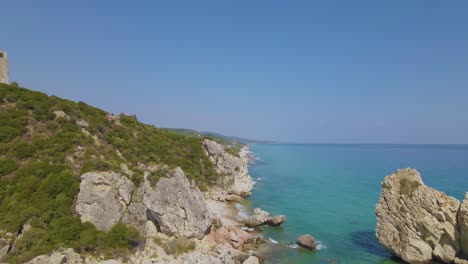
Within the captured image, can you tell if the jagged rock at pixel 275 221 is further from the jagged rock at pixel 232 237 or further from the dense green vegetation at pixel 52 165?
the dense green vegetation at pixel 52 165

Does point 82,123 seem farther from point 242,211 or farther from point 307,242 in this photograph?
point 307,242

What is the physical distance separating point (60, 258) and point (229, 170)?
34748 millimetres

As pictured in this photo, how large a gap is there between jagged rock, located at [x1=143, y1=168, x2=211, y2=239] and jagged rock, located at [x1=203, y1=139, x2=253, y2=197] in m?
22.7

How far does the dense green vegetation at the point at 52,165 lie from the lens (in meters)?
20.5

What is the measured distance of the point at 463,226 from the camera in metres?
21.3

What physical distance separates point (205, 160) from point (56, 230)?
3263 centimetres

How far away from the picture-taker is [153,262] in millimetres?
21188

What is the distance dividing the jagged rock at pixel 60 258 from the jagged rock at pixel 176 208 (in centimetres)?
657

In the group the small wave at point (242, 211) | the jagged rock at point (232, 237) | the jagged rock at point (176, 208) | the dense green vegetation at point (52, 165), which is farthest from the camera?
the small wave at point (242, 211)

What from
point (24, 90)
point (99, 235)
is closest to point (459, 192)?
point (99, 235)

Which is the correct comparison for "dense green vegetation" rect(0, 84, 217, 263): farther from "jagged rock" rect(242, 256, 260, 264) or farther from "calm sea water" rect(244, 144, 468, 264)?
"calm sea water" rect(244, 144, 468, 264)

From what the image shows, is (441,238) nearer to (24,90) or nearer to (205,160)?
(205,160)

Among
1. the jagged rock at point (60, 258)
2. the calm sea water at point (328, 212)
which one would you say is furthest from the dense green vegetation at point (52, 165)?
the calm sea water at point (328, 212)

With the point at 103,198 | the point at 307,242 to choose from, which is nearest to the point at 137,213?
the point at 103,198
